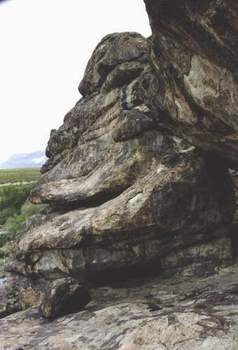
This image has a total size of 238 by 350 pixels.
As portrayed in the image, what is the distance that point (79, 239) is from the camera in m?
29.6

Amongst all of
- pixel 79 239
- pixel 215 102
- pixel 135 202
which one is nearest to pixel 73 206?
pixel 79 239

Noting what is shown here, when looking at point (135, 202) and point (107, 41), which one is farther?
point (107, 41)

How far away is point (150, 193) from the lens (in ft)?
92.3

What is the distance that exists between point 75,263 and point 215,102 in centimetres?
1419

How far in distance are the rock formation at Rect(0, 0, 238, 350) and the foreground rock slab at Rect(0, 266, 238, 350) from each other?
0.28 feet

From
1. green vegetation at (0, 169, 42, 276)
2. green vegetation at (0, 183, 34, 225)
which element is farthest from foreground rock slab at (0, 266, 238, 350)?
green vegetation at (0, 183, 34, 225)

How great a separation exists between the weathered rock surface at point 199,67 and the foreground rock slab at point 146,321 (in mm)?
7953

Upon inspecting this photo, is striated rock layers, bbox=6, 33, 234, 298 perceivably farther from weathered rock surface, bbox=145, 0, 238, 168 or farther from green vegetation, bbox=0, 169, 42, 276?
green vegetation, bbox=0, 169, 42, 276

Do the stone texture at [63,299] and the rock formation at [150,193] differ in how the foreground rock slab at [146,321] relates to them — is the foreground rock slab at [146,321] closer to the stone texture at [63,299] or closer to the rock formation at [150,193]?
the rock formation at [150,193]

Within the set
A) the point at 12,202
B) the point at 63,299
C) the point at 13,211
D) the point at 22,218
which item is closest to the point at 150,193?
the point at 63,299

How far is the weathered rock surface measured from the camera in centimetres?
1870

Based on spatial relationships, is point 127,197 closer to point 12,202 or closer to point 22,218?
point 22,218

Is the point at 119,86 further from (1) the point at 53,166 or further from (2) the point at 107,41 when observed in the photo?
(1) the point at 53,166

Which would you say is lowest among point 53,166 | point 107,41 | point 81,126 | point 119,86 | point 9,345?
point 9,345
